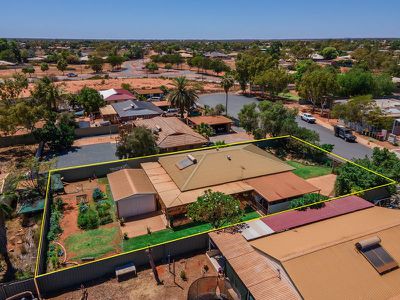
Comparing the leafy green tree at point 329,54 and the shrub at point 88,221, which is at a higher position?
the leafy green tree at point 329,54

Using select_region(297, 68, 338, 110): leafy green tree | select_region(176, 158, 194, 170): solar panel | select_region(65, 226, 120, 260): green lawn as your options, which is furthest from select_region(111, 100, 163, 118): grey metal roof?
select_region(65, 226, 120, 260): green lawn

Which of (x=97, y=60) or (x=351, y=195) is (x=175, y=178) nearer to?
(x=351, y=195)

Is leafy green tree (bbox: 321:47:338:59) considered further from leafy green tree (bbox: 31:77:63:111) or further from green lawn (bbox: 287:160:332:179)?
leafy green tree (bbox: 31:77:63:111)

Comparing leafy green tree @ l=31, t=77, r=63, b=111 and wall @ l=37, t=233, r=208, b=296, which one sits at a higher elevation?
leafy green tree @ l=31, t=77, r=63, b=111

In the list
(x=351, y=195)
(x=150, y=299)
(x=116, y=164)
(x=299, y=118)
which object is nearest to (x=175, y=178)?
(x=116, y=164)

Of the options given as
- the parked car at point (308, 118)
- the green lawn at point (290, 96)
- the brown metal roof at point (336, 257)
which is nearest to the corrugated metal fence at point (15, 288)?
the brown metal roof at point (336, 257)

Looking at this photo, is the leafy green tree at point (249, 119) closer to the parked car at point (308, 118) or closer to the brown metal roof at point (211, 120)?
the brown metal roof at point (211, 120)
